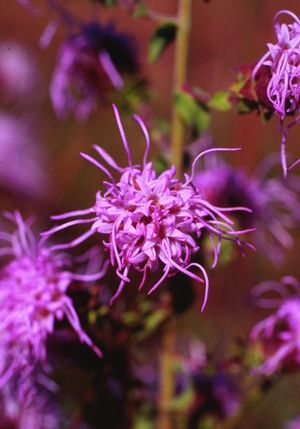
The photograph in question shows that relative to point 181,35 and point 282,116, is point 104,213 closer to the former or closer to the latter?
point 282,116

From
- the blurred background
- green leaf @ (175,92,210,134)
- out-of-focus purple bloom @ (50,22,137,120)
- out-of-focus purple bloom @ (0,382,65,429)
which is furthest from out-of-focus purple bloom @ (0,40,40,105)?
green leaf @ (175,92,210,134)

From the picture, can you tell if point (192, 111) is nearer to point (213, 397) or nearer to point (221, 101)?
point (221, 101)

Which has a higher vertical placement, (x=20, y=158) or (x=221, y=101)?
(x=221, y=101)

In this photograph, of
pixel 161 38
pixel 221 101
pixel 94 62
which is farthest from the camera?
pixel 94 62

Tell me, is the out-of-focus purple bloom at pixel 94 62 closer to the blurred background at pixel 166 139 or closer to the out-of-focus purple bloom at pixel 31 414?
the blurred background at pixel 166 139

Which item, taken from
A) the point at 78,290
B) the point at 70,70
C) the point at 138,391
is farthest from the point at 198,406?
the point at 70,70

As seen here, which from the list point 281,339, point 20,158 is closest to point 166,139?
point 281,339
